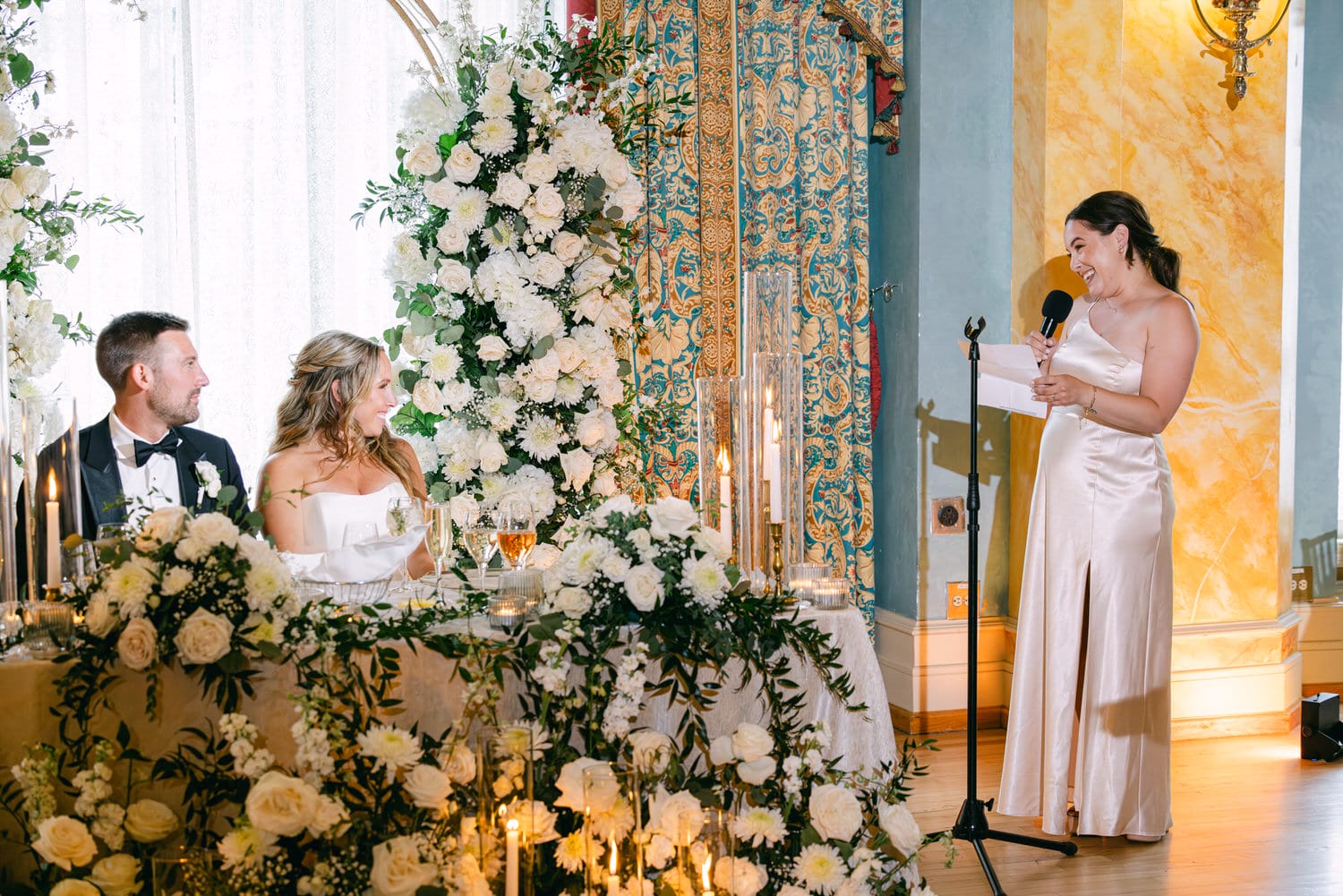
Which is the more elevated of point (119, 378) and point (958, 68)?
point (958, 68)

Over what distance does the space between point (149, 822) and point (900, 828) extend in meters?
1.38

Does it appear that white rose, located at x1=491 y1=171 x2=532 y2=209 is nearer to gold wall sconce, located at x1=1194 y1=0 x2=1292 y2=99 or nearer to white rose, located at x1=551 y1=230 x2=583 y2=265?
white rose, located at x1=551 y1=230 x2=583 y2=265

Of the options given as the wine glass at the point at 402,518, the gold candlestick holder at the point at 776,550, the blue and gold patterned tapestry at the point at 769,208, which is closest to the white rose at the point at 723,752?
the gold candlestick holder at the point at 776,550

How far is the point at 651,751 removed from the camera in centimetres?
221

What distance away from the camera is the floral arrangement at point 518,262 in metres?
3.43

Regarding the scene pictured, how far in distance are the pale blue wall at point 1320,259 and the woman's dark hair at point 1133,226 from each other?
2.25 metres

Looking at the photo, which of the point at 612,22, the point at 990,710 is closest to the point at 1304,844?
the point at 990,710

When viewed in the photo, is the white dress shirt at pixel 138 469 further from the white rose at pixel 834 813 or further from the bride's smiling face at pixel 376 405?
the white rose at pixel 834 813

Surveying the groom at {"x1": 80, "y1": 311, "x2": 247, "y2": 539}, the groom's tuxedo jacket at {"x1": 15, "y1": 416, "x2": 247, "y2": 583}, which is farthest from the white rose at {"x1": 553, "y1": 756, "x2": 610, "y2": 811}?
the groom at {"x1": 80, "y1": 311, "x2": 247, "y2": 539}

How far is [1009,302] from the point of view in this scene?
491 cm

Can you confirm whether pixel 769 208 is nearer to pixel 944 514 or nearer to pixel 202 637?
pixel 944 514

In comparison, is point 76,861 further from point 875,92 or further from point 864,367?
point 875,92

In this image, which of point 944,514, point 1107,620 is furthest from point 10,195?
point 944,514

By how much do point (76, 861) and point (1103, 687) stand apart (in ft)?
9.37
